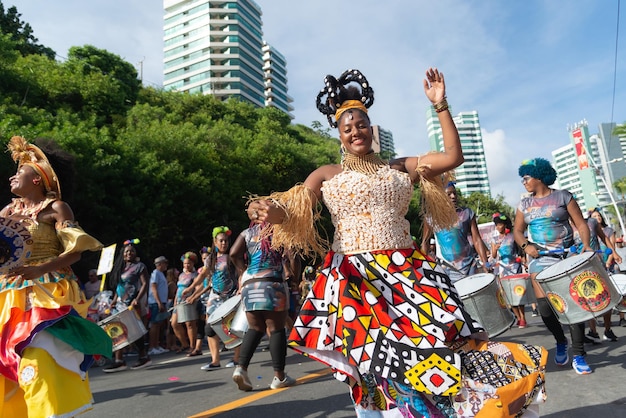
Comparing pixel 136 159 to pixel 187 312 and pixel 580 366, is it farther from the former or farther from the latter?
pixel 580 366

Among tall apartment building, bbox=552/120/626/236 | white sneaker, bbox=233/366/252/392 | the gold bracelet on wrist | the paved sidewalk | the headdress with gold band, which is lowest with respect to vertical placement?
the paved sidewalk

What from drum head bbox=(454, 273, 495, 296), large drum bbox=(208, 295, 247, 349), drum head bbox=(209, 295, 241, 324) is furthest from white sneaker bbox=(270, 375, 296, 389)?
drum head bbox=(454, 273, 495, 296)

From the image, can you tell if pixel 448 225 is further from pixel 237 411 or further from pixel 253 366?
pixel 253 366

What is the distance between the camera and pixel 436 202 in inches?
116

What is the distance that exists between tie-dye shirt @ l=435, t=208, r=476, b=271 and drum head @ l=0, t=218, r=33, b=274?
4488 mm

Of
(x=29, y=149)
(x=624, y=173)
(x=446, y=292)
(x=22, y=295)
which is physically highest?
(x=624, y=173)

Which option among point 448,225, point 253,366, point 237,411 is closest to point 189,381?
point 253,366

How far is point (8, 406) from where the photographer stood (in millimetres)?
3221

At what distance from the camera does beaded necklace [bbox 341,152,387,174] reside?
9.66 ft

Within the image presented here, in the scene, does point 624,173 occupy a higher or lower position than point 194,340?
higher

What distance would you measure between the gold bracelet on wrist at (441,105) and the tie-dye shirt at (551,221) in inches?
106

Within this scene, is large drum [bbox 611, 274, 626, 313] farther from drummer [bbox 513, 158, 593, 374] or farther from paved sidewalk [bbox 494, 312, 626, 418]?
drummer [bbox 513, 158, 593, 374]

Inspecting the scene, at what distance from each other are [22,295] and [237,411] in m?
1.87

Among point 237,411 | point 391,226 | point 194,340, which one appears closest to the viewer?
point 391,226
